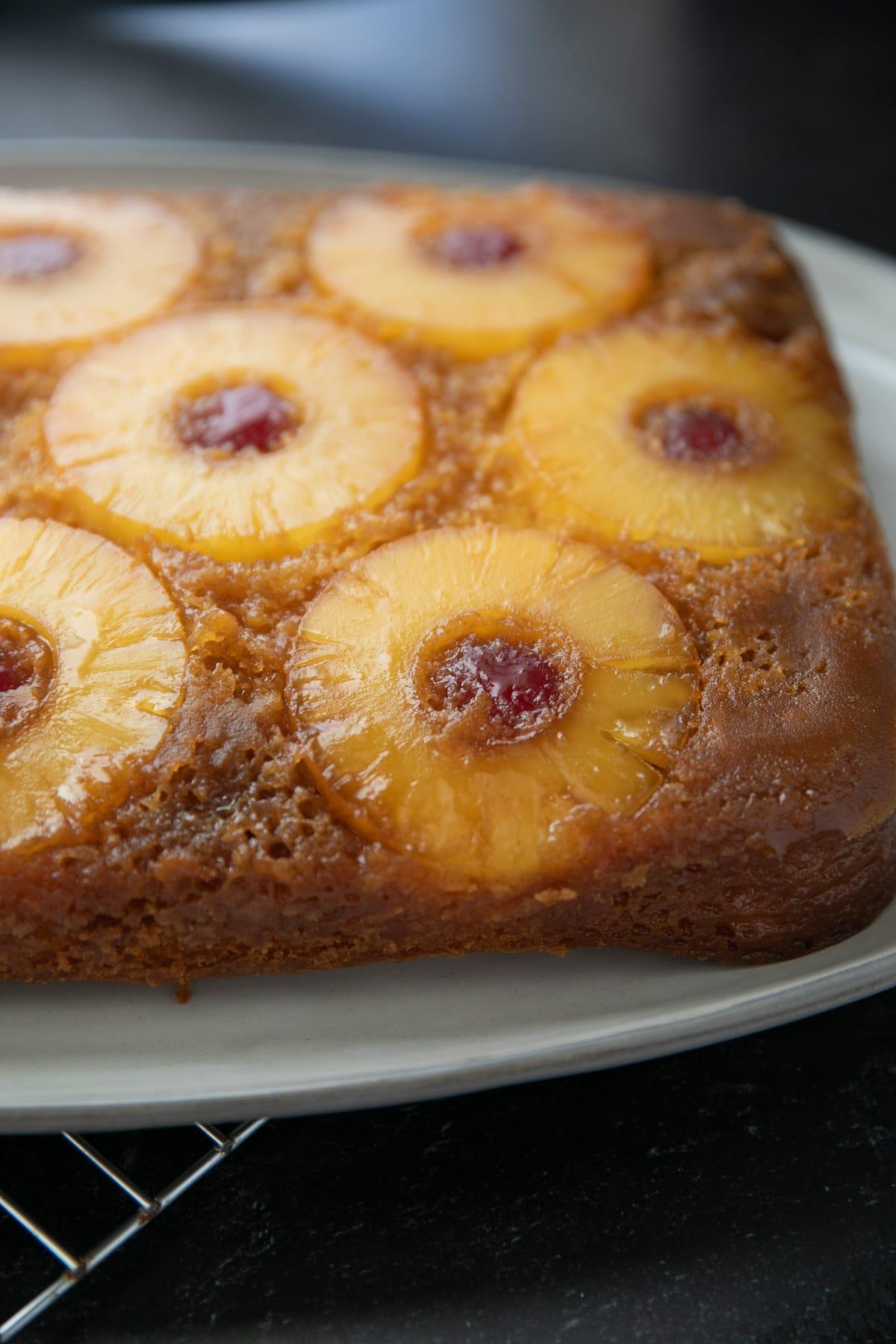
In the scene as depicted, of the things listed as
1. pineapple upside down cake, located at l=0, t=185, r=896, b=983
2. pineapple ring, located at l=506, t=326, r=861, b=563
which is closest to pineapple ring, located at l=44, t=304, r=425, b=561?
pineapple upside down cake, located at l=0, t=185, r=896, b=983

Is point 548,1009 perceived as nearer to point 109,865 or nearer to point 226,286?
point 109,865

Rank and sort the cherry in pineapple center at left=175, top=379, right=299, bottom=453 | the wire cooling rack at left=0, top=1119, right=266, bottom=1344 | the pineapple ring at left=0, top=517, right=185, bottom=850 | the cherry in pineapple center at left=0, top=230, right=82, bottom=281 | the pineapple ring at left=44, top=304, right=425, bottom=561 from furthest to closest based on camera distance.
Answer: the cherry in pineapple center at left=0, top=230, right=82, bottom=281
the cherry in pineapple center at left=175, top=379, right=299, bottom=453
the pineapple ring at left=44, top=304, right=425, bottom=561
the pineapple ring at left=0, top=517, right=185, bottom=850
the wire cooling rack at left=0, top=1119, right=266, bottom=1344

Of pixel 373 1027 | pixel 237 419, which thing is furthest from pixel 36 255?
pixel 373 1027

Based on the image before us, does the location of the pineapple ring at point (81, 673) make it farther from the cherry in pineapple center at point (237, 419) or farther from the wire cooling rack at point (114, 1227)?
the wire cooling rack at point (114, 1227)

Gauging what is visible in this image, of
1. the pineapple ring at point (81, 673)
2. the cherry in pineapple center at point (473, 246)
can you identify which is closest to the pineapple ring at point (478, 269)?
the cherry in pineapple center at point (473, 246)

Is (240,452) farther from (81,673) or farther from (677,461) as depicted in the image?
(677,461)

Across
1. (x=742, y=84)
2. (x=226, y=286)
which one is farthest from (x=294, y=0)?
(x=226, y=286)

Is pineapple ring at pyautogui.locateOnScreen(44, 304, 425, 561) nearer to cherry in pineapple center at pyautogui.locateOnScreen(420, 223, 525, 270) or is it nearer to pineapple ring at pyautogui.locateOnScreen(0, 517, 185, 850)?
pineapple ring at pyautogui.locateOnScreen(0, 517, 185, 850)
